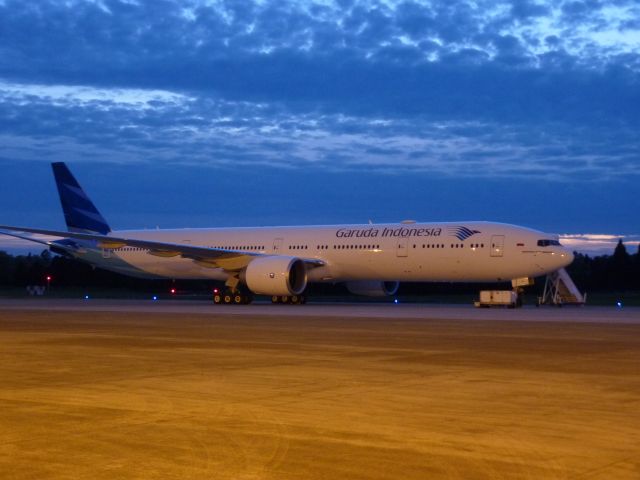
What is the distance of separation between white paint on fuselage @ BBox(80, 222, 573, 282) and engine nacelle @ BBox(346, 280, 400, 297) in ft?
7.13

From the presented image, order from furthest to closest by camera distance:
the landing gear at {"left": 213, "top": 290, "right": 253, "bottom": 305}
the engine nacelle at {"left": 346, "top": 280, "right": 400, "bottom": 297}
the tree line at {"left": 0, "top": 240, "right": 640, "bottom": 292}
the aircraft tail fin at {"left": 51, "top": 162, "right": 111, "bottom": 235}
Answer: the tree line at {"left": 0, "top": 240, "right": 640, "bottom": 292} < the aircraft tail fin at {"left": 51, "top": 162, "right": 111, "bottom": 235} < the engine nacelle at {"left": 346, "top": 280, "right": 400, "bottom": 297} < the landing gear at {"left": 213, "top": 290, "right": 253, "bottom": 305}

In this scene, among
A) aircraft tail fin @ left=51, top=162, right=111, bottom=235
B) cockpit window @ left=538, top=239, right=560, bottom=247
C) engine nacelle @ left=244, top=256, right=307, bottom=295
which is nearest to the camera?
cockpit window @ left=538, top=239, right=560, bottom=247

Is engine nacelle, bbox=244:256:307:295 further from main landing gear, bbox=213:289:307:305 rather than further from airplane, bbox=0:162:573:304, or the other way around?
main landing gear, bbox=213:289:307:305

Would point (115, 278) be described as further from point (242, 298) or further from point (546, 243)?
point (546, 243)

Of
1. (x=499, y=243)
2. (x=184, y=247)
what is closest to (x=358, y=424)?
(x=499, y=243)

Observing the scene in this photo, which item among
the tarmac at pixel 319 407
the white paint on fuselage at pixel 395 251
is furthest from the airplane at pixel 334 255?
the tarmac at pixel 319 407

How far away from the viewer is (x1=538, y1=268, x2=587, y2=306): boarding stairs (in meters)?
34.2

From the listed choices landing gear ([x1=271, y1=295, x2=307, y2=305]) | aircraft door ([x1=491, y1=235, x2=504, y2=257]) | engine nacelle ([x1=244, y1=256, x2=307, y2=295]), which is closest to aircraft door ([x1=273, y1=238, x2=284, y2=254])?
landing gear ([x1=271, y1=295, x2=307, y2=305])

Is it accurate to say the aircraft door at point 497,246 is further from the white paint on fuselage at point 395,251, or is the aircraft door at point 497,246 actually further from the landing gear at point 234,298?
the landing gear at point 234,298

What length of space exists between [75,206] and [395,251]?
1849 cm

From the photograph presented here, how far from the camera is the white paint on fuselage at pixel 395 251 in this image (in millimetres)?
30875

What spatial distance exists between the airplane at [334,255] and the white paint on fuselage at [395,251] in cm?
4

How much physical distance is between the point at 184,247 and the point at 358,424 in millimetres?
27032

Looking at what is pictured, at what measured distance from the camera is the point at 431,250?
32062mm
